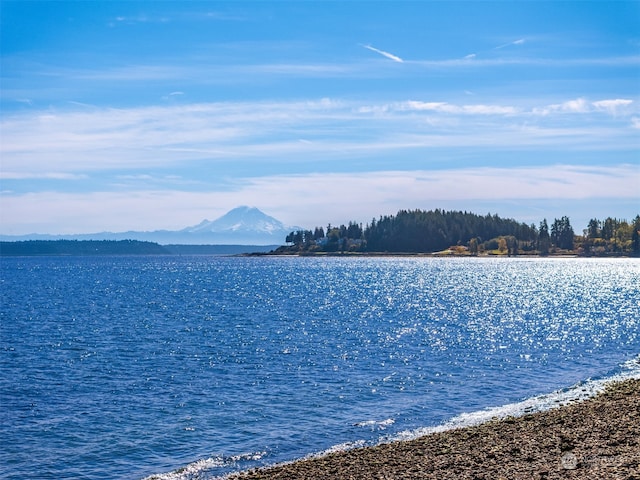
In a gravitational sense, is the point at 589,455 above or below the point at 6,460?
above

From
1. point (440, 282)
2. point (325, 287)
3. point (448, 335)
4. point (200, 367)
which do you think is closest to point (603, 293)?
point (440, 282)

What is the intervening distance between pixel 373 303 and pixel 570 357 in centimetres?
6352

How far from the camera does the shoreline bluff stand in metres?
24.2

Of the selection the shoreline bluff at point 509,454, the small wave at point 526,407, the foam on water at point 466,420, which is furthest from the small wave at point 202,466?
the small wave at point 526,407

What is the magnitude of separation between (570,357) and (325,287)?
369 ft

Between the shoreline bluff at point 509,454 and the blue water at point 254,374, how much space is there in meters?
3.41

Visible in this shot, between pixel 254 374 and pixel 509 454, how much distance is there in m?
27.9

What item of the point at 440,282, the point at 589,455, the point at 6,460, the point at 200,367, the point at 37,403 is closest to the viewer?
the point at 589,455

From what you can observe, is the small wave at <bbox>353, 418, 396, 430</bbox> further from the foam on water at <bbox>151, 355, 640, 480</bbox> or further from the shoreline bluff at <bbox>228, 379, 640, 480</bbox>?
the shoreline bluff at <bbox>228, 379, 640, 480</bbox>

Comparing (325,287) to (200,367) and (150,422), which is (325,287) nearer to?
(200,367)

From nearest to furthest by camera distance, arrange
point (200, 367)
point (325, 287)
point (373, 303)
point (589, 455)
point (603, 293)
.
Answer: point (589, 455)
point (200, 367)
point (373, 303)
point (603, 293)
point (325, 287)

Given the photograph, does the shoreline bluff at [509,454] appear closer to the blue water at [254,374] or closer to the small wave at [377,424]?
the blue water at [254,374]

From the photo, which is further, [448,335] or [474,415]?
[448,335]

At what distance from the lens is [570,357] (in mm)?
60188
